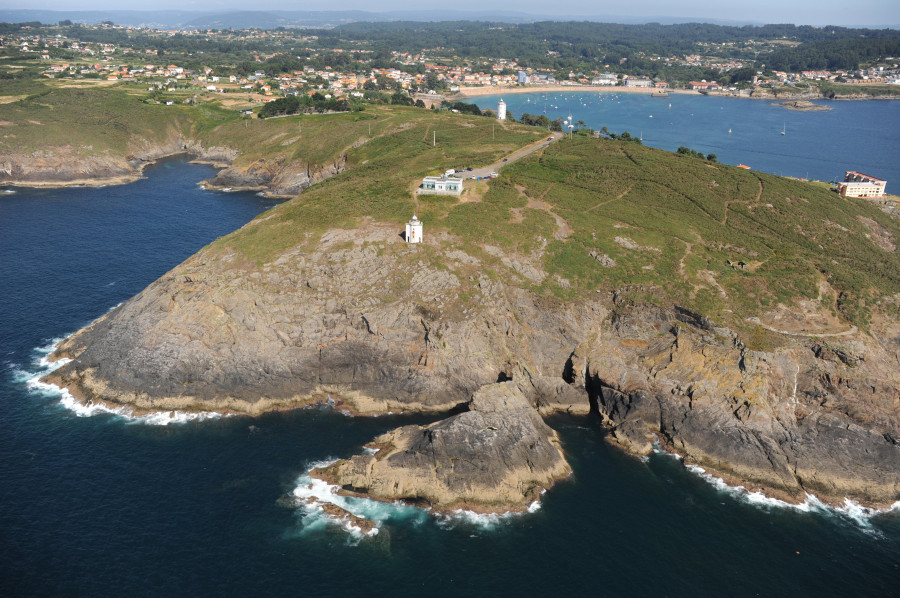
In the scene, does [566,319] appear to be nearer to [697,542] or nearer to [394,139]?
[697,542]

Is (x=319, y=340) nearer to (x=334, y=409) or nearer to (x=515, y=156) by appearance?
(x=334, y=409)

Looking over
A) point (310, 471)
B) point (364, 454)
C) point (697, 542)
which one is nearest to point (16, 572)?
point (310, 471)

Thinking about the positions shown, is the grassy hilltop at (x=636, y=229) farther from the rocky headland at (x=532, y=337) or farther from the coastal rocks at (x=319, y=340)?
the coastal rocks at (x=319, y=340)

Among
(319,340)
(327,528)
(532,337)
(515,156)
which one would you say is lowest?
(327,528)

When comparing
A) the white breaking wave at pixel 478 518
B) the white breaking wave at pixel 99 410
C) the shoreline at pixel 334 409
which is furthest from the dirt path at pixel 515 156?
the white breaking wave at pixel 478 518

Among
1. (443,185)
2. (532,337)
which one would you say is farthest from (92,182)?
(532,337)
